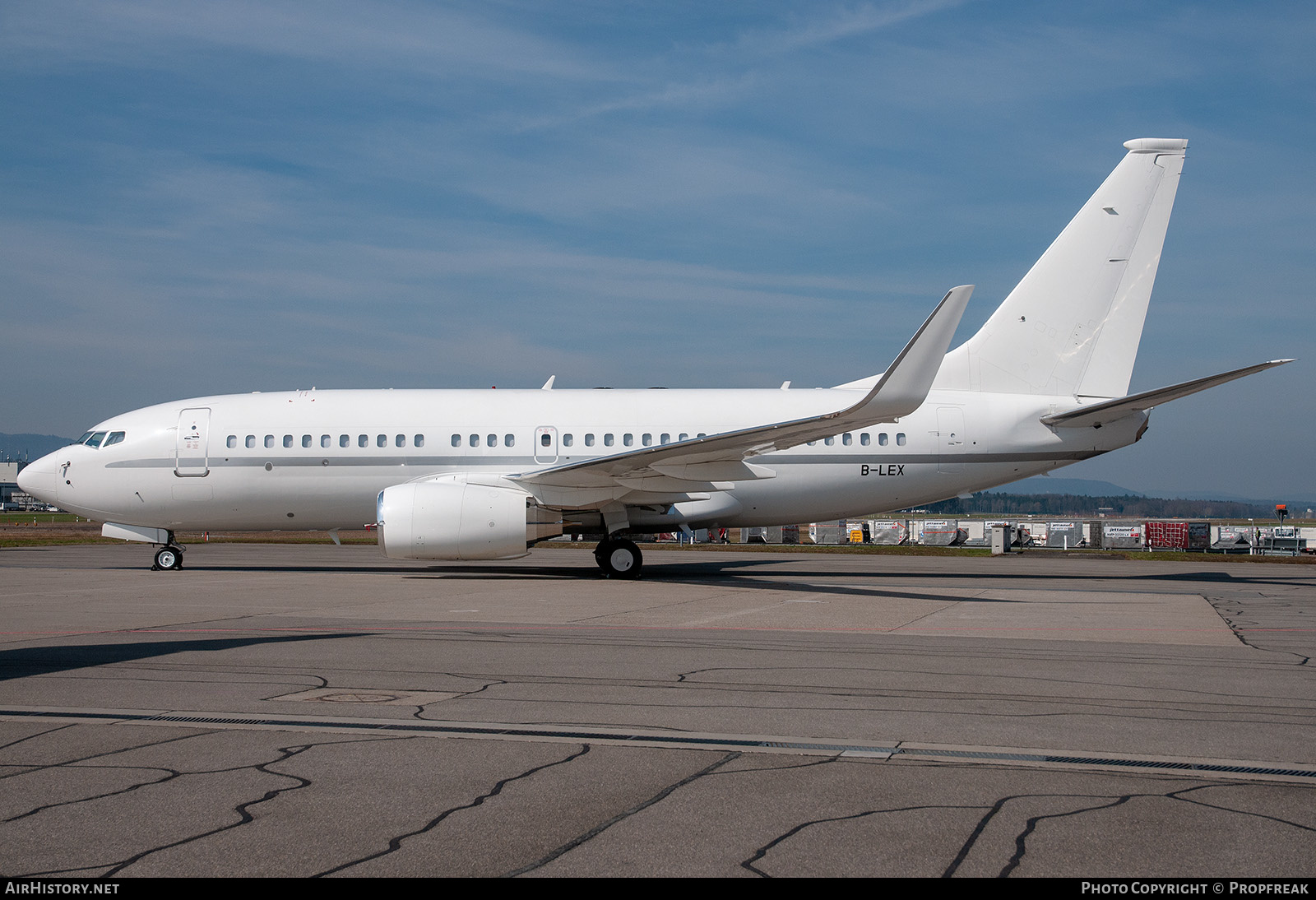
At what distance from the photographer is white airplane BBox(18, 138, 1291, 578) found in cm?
2122

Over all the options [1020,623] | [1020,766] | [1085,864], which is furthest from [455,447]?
[1085,864]

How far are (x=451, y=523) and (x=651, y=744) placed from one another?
12968 mm

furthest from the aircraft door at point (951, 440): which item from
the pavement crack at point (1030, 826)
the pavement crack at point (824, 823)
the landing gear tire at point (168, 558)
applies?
the pavement crack at point (824, 823)

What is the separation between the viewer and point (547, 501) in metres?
A: 19.8

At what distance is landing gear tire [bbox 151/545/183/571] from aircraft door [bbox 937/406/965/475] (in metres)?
16.3

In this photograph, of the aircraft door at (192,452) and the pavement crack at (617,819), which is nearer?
the pavement crack at (617,819)

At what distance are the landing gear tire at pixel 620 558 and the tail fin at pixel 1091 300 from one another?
7.61 metres

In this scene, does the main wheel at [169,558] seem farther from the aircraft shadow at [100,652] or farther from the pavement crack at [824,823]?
the pavement crack at [824,823]

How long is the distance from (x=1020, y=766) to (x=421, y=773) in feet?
10.4

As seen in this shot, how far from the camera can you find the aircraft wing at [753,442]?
14.8 meters

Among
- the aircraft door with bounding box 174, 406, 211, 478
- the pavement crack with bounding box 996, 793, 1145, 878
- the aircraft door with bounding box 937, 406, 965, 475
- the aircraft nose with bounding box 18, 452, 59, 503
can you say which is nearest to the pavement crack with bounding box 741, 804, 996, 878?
the pavement crack with bounding box 996, 793, 1145, 878

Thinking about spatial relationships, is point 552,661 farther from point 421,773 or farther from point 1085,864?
point 1085,864

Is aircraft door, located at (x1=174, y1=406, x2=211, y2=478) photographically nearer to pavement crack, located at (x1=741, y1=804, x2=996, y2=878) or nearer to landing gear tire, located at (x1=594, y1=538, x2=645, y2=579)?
landing gear tire, located at (x1=594, y1=538, x2=645, y2=579)

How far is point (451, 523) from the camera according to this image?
1842 cm
